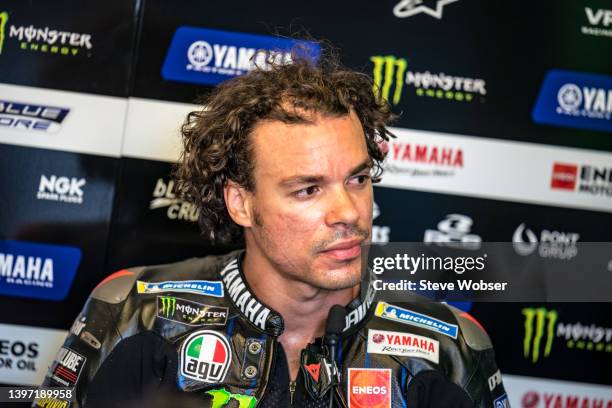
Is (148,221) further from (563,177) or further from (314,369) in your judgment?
(563,177)

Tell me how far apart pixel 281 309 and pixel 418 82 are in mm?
1248

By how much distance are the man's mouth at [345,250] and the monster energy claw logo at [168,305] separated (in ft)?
1.43

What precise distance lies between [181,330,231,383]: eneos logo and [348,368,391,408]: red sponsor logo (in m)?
0.29

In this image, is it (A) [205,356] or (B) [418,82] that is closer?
(A) [205,356]

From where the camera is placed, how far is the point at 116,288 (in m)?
2.04

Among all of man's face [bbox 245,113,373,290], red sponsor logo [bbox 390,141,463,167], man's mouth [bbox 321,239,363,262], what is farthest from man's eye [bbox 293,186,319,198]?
red sponsor logo [bbox 390,141,463,167]

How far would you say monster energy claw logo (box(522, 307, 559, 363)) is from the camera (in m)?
2.89

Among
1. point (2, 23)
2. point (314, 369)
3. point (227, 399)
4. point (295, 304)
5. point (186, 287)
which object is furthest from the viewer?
point (2, 23)

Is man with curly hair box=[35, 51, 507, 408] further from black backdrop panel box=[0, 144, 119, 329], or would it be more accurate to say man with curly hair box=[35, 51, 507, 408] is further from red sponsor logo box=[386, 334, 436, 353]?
black backdrop panel box=[0, 144, 119, 329]

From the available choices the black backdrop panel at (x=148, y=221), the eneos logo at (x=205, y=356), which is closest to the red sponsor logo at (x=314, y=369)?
the eneos logo at (x=205, y=356)

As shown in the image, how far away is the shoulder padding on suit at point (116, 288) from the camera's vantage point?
2.02 m

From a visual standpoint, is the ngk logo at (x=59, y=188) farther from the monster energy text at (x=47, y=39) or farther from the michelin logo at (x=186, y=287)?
the michelin logo at (x=186, y=287)

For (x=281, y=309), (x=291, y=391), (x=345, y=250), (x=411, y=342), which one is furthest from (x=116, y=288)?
(x=411, y=342)

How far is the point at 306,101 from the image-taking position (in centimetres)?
191
